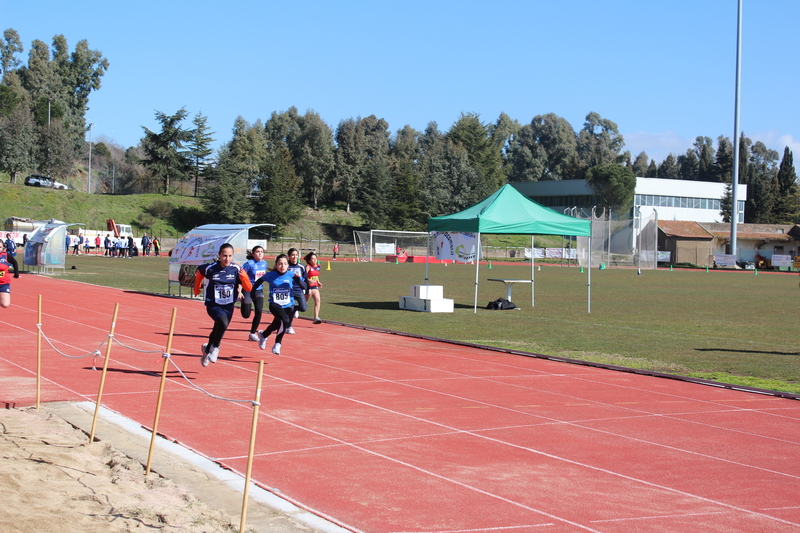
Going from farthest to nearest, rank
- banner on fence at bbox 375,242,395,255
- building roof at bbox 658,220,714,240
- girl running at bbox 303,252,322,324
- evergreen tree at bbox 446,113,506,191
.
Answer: evergreen tree at bbox 446,113,506,191, building roof at bbox 658,220,714,240, banner on fence at bbox 375,242,395,255, girl running at bbox 303,252,322,324

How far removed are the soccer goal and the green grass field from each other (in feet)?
137

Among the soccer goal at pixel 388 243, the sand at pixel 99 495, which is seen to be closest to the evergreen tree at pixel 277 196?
the soccer goal at pixel 388 243

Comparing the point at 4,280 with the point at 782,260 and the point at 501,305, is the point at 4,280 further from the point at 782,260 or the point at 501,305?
the point at 782,260

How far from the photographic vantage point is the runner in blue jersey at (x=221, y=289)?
10.7m

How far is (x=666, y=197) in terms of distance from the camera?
100 metres

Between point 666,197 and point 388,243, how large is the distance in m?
43.9

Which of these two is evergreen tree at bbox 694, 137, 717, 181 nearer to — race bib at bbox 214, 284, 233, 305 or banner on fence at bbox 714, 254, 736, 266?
banner on fence at bbox 714, 254, 736, 266

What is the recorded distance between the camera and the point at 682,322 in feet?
64.7

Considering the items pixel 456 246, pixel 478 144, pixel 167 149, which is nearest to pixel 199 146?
pixel 167 149

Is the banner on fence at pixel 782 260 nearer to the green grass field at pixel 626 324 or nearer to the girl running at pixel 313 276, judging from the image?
the green grass field at pixel 626 324

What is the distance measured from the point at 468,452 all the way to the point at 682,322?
47.7 ft

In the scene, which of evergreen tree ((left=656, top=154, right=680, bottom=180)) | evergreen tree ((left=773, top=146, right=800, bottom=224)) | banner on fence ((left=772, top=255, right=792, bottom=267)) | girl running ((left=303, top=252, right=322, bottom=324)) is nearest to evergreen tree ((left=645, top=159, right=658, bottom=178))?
evergreen tree ((left=656, top=154, right=680, bottom=180))

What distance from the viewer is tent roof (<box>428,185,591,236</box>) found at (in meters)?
21.0

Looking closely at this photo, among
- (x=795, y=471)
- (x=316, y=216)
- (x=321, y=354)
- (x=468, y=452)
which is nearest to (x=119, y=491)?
(x=468, y=452)
